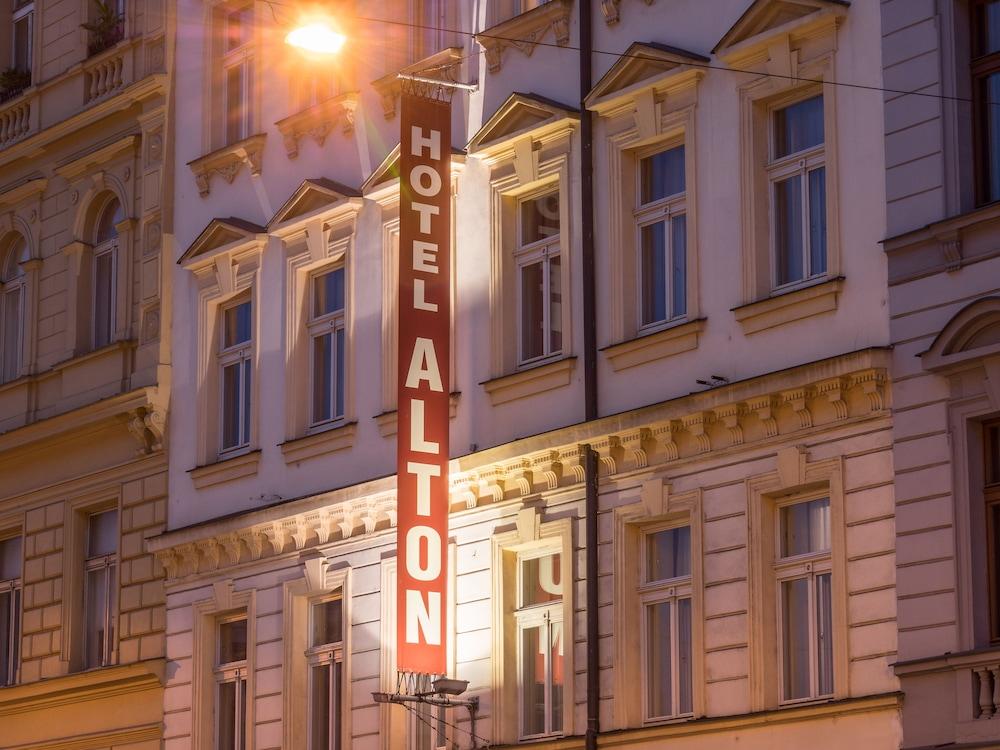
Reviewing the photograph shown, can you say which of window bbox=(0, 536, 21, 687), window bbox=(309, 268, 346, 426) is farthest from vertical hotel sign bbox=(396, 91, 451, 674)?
window bbox=(0, 536, 21, 687)

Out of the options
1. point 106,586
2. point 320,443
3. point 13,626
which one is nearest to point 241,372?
point 320,443

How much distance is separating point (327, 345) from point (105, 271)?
560 centimetres

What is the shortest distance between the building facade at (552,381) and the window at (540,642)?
30mm

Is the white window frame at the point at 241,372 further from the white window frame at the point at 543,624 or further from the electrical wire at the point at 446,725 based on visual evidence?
the white window frame at the point at 543,624

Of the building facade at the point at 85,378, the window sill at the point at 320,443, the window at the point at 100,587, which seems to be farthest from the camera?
the window at the point at 100,587

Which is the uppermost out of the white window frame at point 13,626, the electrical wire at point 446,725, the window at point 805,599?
the white window frame at point 13,626

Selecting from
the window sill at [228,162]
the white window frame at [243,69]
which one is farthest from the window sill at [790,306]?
the white window frame at [243,69]

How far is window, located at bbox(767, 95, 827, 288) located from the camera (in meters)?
20.8

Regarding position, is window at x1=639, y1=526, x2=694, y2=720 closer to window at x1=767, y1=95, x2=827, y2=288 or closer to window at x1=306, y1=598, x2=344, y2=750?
window at x1=767, y1=95, x2=827, y2=288

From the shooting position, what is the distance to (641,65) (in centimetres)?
2250

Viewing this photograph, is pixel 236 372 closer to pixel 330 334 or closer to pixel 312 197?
pixel 330 334

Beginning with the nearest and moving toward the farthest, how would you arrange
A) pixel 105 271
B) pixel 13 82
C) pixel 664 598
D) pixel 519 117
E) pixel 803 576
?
pixel 803 576 < pixel 664 598 < pixel 519 117 < pixel 105 271 < pixel 13 82

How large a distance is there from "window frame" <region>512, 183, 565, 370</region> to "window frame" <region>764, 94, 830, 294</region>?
9.20 ft

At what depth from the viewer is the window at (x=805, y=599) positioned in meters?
20.0
